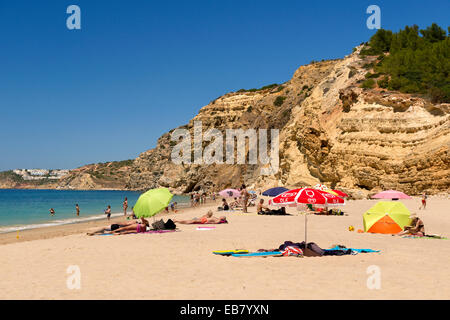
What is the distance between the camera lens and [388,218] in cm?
1449

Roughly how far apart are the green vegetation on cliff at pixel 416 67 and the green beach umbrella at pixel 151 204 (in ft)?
89.8

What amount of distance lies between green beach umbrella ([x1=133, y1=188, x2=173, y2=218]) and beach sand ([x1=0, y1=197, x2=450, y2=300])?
0.84m

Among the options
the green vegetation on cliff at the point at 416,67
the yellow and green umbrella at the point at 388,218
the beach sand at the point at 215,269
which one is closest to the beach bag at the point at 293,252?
the beach sand at the point at 215,269

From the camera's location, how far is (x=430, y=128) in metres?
30.0

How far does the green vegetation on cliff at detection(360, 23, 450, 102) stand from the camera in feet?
114

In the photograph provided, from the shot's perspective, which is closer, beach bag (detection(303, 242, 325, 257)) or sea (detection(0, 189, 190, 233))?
beach bag (detection(303, 242, 325, 257))

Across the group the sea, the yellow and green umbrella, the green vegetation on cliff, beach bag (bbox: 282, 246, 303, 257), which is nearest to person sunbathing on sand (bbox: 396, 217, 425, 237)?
the yellow and green umbrella

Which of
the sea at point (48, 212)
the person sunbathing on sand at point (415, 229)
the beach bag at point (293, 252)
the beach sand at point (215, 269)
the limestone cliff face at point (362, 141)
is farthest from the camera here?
the sea at point (48, 212)

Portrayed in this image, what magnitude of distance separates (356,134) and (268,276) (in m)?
28.1

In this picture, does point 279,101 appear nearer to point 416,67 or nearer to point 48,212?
point 416,67

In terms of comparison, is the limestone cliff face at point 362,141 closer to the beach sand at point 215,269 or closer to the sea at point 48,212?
the sea at point 48,212

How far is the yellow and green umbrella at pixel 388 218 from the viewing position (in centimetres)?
1436

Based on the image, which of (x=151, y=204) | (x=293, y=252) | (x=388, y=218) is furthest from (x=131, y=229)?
(x=388, y=218)

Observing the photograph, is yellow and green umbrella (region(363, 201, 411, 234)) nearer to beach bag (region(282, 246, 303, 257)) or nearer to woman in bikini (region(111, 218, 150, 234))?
beach bag (region(282, 246, 303, 257))
